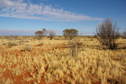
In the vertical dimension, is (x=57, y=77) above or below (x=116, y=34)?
below

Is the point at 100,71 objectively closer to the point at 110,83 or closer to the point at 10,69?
the point at 110,83

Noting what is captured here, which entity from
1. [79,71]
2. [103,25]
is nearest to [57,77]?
[79,71]

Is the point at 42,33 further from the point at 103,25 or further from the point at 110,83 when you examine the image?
the point at 110,83

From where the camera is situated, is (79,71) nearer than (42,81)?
No

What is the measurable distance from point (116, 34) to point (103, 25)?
2058 mm

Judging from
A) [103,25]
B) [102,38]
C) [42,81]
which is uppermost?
[103,25]

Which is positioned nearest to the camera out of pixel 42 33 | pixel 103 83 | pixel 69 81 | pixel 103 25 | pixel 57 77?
pixel 103 83

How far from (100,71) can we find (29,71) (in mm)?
4691

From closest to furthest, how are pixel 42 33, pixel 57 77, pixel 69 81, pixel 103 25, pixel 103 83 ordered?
pixel 103 83 → pixel 69 81 → pixel 57 77 → pixel 103 25 → pixel 42 33

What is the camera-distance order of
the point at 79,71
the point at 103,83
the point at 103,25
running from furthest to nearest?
the point at 103,25, the point at 79,71, the point at 103,83

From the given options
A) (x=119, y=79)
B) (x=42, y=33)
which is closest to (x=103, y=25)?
(x=119, y=79)

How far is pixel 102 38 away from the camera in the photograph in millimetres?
18453

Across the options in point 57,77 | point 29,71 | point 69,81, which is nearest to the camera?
point 69,81

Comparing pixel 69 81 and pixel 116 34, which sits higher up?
pixel 116 34
